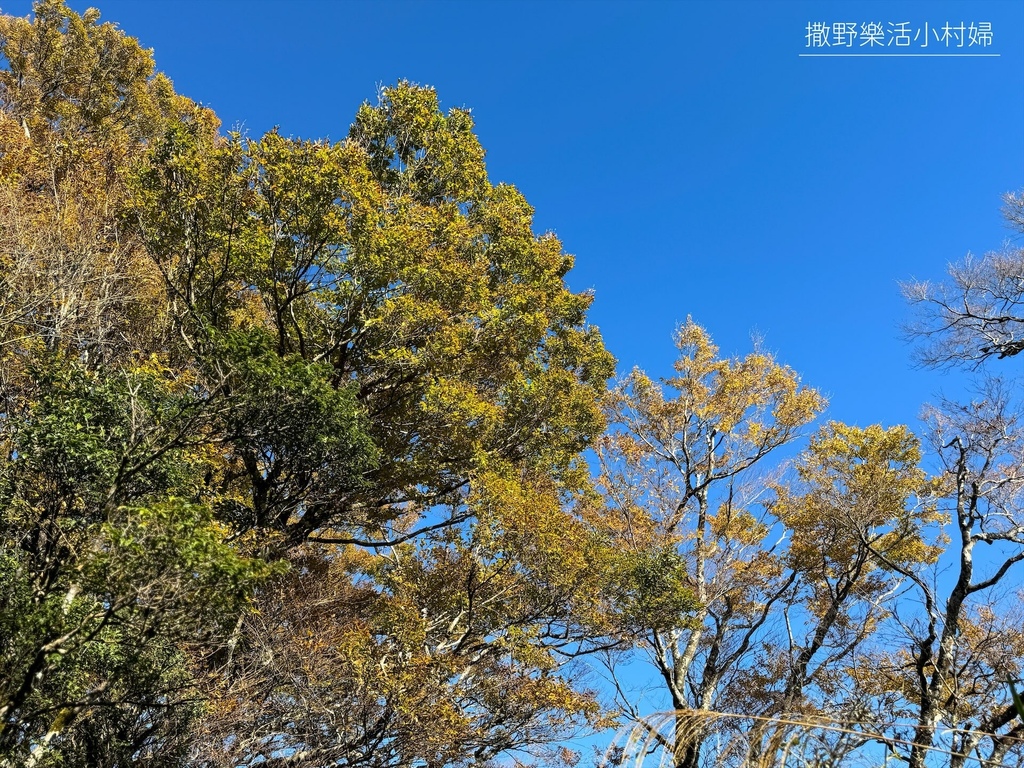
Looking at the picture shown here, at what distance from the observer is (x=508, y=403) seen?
893 centimetres

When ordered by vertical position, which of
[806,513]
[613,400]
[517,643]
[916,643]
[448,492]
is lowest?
[517,643]

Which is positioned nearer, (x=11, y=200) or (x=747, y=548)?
(x=11, y=200)

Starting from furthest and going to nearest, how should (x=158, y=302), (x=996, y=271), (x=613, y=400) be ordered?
(x=613, y=400) < (x=158, y=302) < (x=996, y=271)

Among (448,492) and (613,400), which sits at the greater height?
(613,400)

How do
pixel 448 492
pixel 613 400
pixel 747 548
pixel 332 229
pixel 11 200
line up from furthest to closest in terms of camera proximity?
pixel 613 400
pixel 747 548
pixel 448 492
pixel 11 200
pixel 332 229

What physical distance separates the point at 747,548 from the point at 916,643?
3366mm

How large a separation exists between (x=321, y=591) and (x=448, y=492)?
9.24 feet

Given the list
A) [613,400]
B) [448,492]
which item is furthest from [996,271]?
[448,492]

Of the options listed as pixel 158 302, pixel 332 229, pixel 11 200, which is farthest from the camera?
pixel 158 302

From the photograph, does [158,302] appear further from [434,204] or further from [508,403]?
[508,403]

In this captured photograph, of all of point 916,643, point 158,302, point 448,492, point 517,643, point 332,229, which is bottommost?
point 517,643

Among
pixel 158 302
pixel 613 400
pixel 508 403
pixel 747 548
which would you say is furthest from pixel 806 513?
pixel 158 302

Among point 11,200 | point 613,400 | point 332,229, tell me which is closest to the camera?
point 332,229

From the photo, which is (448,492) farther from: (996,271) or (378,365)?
(996,271)
